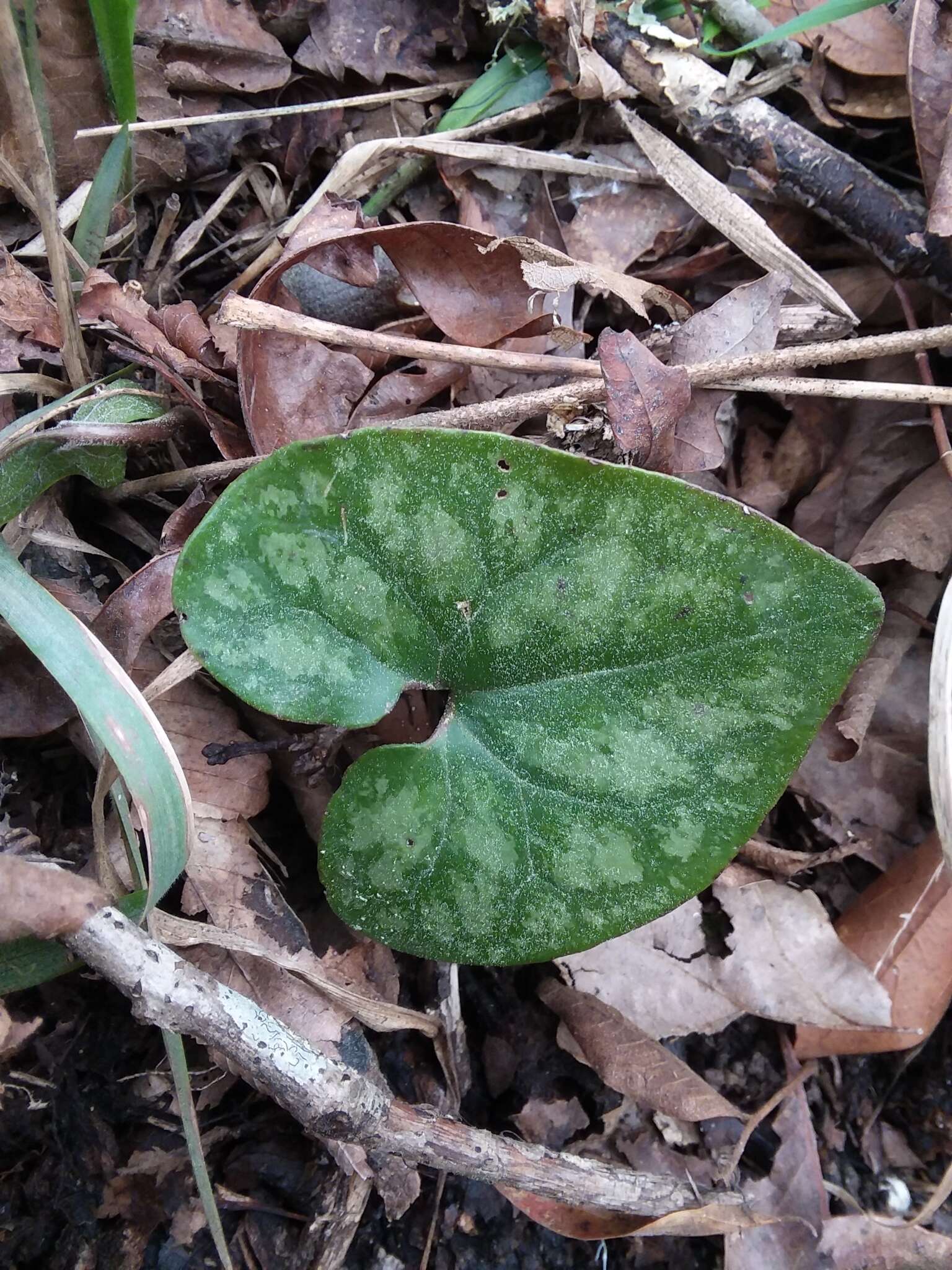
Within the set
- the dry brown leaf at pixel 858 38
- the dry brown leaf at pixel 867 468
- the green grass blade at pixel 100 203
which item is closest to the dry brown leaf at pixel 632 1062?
the dry brown leaf at pixel 867 468

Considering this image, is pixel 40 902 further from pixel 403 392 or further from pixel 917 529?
pixel 917 529

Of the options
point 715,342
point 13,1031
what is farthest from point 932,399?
point 13,1031

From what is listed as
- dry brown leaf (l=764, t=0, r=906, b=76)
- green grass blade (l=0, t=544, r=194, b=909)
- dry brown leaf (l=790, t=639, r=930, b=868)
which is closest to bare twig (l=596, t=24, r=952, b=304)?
dry brown leaf (l=764, t=0, r=906, b=76)

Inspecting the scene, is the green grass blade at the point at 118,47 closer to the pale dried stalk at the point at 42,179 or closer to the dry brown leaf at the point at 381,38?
the pale dried stalk at the point at 42,179

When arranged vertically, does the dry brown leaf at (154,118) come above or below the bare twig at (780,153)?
above

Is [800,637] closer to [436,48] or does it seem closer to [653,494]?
[653,494]
